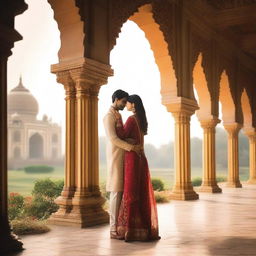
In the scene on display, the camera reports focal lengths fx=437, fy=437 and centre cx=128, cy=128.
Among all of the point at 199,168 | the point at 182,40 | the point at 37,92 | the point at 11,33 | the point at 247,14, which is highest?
the point at 37,92

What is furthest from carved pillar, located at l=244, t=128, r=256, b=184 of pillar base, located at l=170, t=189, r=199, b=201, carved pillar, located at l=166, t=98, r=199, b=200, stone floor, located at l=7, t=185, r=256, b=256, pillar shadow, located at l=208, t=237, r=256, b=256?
pillar shadow, located at l=208, t=237, r=256, b=256

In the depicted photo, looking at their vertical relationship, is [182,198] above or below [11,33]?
below

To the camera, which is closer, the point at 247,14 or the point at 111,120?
the point at 111,120

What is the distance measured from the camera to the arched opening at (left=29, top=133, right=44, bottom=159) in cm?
5403

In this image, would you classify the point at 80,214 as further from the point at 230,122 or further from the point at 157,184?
the point at 230,122

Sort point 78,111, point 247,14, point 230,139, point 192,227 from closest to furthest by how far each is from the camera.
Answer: point 192,227 < point 78,111 < point 247,14 < point 230,139

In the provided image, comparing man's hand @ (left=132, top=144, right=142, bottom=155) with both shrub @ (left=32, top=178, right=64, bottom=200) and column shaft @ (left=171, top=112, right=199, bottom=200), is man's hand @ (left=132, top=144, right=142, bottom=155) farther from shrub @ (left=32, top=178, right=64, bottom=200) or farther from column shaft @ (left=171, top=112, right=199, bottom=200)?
shrub @ (left=32, top=178, right=64, bottom=200)

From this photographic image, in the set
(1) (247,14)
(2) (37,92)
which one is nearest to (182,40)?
(1) (247,14)

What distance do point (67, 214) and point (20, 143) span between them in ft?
154

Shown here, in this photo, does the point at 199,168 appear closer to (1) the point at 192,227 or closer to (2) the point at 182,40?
(2) the point at 182,40

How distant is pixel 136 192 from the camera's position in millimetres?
4957

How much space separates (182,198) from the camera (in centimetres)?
1029

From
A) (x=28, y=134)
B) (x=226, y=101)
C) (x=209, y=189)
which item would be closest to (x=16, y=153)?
(x=28, y=134)

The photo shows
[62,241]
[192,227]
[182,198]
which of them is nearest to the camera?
[62,241]
